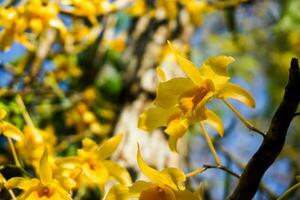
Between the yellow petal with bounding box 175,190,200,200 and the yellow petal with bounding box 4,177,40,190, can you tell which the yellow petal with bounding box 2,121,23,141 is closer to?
the yellow petal with bounding box 4,177,40,190

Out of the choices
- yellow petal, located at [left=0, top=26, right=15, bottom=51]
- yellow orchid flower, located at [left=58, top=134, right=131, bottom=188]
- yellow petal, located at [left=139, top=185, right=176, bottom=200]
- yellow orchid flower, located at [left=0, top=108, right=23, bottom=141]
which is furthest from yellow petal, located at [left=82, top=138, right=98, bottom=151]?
yellow petal, located at [left=0, top=26, right=15, bottom=51]

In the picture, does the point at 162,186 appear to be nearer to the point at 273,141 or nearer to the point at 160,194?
the point at 160,194

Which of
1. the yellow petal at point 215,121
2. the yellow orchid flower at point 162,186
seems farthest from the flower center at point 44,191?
the yellow petal at point 215,121

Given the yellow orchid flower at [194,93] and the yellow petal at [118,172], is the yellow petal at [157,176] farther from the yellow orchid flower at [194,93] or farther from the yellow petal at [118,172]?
the yellow petal at [118,172]

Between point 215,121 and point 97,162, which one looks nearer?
point 215,121

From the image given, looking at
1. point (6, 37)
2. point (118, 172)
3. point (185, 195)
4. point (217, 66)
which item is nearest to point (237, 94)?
point (217, 66)

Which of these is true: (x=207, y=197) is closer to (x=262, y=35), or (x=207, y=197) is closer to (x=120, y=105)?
(x=120, y=105)

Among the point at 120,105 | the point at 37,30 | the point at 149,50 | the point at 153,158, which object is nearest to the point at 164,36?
the point at 149,50
